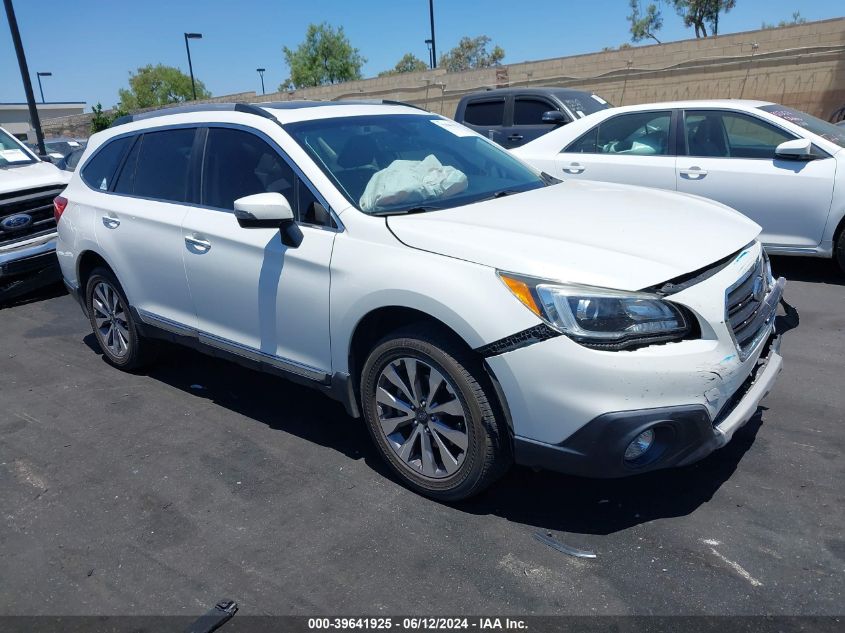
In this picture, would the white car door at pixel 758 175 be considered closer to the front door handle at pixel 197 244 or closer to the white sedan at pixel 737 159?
the white sedan at pixel 737 159

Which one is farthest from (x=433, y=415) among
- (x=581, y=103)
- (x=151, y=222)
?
(x=581, y=103)

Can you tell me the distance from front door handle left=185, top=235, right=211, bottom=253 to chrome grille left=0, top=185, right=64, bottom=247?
4257 millimetres

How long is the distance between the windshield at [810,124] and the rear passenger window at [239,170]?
4971mm

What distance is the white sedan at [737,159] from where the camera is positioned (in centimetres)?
628

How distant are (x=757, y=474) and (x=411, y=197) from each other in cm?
214

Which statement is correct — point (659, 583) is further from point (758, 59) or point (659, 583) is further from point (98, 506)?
point (758, 59)

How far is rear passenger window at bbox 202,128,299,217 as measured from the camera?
12.6 feet

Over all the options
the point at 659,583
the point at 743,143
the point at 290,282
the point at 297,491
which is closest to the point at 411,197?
the point at 290,282

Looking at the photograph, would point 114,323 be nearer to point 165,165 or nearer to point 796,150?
point 165,165

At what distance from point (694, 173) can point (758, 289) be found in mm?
3826

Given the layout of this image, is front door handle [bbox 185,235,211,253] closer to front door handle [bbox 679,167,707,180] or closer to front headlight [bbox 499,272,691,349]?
front headlight [bbox 499,272,691,349]

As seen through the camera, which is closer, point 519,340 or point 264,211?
point 519,340

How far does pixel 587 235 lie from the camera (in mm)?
3135

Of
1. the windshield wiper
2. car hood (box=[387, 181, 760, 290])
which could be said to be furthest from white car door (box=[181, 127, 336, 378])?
car hood (box=[387, 181, 760, 290])
